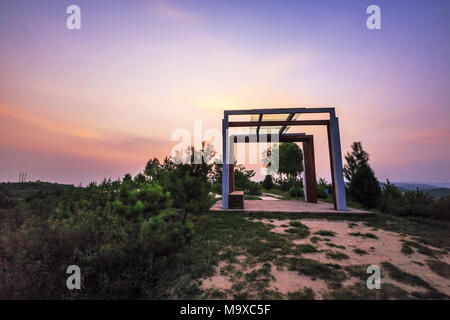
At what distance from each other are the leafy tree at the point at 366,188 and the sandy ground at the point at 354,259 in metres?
6.12

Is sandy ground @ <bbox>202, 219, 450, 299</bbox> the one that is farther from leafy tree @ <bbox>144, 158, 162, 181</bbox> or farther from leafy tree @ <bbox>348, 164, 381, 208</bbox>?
leafy tree @ <bbox>348, 164, 381, 208</bbox>

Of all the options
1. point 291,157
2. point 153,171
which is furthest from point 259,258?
point 291,157

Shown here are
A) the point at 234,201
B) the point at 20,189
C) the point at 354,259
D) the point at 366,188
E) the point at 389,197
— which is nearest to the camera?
the point at 354,259

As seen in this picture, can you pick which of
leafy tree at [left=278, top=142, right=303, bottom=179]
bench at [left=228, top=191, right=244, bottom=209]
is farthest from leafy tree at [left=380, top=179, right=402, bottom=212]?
leafy tree at [left=278, top=142, right=303, bottom=179]

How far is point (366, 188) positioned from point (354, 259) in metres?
9.44

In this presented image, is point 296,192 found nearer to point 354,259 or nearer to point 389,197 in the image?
Answer: point 389,197

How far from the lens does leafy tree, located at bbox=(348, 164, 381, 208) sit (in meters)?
10.1

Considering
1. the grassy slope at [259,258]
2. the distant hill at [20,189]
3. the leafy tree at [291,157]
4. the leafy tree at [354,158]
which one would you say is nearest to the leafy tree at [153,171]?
the grassy slope at [259,258]

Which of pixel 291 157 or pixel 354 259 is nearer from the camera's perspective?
pixel 354 259

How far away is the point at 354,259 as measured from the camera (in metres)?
3.39

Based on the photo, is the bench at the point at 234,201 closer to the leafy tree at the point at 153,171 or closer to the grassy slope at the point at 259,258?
the grassy slope at the point at 259,258

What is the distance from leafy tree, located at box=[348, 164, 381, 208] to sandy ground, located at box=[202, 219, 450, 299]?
612 cm

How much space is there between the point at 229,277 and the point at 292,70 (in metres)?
12.4
